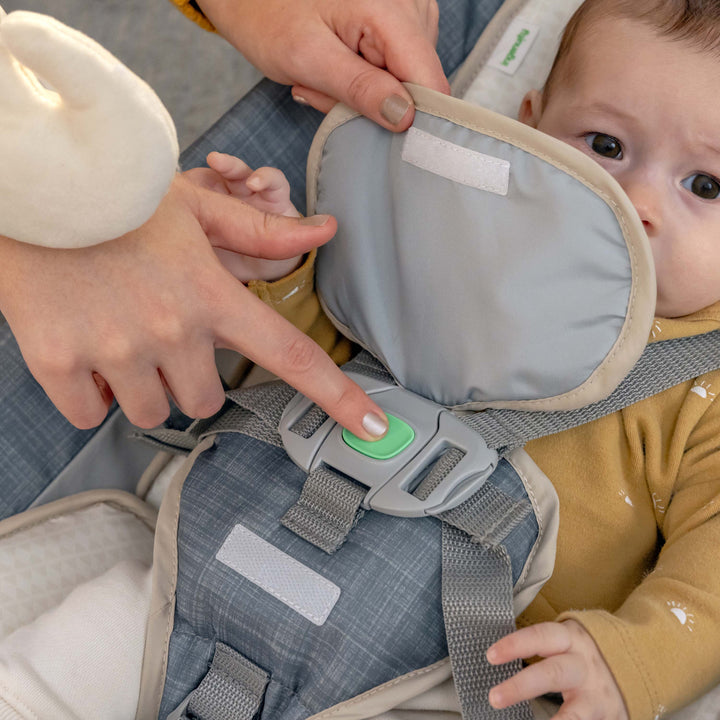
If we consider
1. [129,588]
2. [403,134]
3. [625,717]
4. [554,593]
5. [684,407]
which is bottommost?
[129,588]

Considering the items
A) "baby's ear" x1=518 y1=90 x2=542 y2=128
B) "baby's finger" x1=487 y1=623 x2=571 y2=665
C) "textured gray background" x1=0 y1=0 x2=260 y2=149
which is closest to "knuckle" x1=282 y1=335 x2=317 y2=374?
"baby's finger" x1=487 y1=623 x2=571 y2=665

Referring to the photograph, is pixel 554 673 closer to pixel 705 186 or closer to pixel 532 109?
pixel 705 186

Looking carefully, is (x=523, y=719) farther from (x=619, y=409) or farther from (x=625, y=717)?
(x=619, y=409)

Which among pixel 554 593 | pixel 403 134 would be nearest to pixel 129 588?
pixel 554 593

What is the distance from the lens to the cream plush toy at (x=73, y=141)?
52 centimetres

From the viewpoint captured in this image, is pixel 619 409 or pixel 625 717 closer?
pixel 625 717

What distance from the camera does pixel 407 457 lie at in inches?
33.3

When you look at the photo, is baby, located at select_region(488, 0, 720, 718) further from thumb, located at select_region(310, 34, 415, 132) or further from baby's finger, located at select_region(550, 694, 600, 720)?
thumb, located at select_region(310, 34, 415, 132)

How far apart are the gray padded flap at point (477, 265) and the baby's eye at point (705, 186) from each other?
0.18 metres

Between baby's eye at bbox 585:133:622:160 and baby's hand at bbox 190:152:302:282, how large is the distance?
0.39 metres

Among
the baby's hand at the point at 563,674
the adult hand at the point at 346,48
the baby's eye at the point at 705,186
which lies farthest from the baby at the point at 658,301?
the adult hand at the point at 346,48

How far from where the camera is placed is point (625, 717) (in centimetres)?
72

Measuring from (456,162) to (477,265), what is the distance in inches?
4.5

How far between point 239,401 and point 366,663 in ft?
1.10
